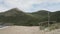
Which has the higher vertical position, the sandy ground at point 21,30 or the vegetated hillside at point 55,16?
the vegetated hillside at point 55,16

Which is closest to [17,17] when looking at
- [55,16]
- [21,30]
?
[21,30]

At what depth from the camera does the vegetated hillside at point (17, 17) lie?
156 inches

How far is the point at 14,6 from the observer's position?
4039 millimetres

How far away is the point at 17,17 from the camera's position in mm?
4012

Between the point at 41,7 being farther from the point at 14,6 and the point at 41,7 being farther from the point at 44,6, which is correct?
the point at 14,6

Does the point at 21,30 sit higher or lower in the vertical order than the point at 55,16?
lower

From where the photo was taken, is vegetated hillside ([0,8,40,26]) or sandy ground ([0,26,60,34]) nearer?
sandy ground ([0,26,60,34])

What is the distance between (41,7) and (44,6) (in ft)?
0.27

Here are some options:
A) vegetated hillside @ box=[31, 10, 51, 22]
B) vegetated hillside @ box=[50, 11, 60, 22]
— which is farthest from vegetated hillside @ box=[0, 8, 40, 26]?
vegetated hillside @ box=[50, 11, 60, 22]

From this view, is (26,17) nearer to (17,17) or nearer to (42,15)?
(17,17)

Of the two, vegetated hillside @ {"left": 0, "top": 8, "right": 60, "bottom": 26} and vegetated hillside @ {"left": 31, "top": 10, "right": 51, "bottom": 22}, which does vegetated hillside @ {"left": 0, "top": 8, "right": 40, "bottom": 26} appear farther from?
vegetated hillside @ {"left": 31, "top": 10, "right": 51, "bottom": 22}

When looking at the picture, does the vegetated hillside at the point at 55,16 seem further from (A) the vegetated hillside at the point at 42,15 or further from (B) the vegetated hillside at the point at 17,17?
(B) the vegetated hillside at the point at 17,17

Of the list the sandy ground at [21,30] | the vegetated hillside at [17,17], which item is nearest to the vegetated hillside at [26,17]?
the vegetated hillside at [17,17]

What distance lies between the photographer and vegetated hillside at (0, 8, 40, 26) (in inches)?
156
